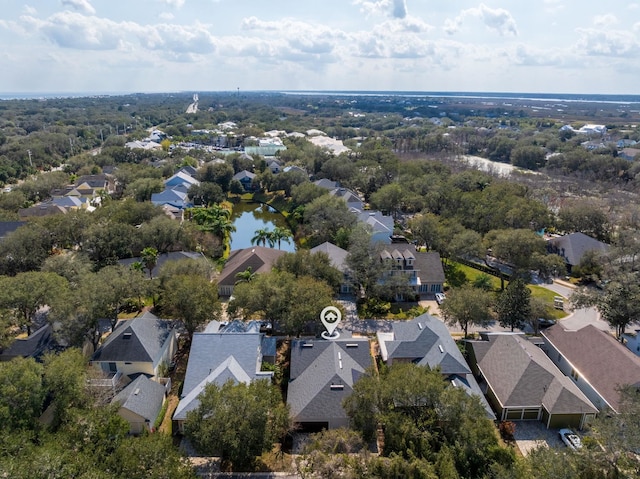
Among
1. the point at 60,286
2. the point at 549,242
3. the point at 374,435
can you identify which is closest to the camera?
the point at 374,435

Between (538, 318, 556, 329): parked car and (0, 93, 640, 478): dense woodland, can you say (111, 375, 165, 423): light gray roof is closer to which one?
(0, 93, 640, 478): dense woodland

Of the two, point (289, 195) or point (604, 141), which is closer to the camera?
point (289, 195)

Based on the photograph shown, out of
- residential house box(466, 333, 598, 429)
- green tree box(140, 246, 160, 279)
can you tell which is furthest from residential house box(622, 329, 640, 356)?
green tree box(140, 246, 160, 279)

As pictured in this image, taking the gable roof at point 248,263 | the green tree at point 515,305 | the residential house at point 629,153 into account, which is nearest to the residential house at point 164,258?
the gable roof at point 248,263

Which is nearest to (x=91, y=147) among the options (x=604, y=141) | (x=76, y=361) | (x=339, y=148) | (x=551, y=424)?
(x=339, y=148)

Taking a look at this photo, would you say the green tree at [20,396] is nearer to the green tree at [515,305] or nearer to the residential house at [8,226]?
the green tree at [515,305]

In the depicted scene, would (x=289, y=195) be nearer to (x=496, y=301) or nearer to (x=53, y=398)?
(x=496, y=301)
